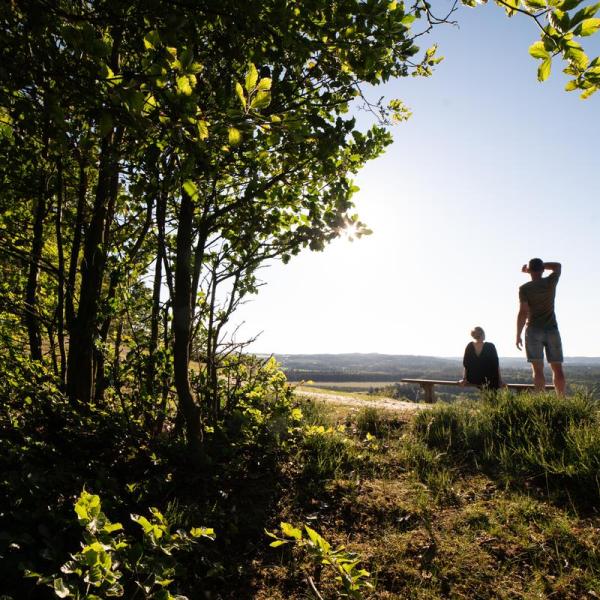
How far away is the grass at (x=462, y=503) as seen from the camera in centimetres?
297

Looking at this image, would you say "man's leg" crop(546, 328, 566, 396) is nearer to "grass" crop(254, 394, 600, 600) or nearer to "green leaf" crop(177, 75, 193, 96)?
"grass" crop(254, 394, 600, 600)

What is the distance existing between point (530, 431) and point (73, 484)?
489cm

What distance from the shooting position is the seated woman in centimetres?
802

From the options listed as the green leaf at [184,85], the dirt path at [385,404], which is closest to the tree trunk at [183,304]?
the green leaf at [184,85]

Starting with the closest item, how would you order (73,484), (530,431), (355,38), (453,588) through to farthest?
1. (355,38)
2. (453,588)
3. (73,484)
4. (530,431)

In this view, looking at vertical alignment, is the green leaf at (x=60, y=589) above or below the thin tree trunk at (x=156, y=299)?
below

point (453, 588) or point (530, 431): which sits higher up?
point (530, 431)

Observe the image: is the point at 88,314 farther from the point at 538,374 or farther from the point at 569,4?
the point at 538,374

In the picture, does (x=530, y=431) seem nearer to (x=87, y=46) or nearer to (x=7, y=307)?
(x=87, y=46)

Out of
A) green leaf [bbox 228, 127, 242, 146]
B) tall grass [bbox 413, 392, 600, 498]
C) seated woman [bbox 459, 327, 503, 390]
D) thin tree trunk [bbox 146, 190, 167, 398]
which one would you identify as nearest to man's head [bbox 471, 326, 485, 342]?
seated woman [bbox 459, 327, 503, 390]

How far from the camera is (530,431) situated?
4.99m

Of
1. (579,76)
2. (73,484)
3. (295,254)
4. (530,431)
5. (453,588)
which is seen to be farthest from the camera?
(530,431)

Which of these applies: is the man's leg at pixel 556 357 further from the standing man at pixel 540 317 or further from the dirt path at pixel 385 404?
the dirt path at pixel 385 404

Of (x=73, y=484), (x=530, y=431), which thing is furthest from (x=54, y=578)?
(x=530, y=431)
